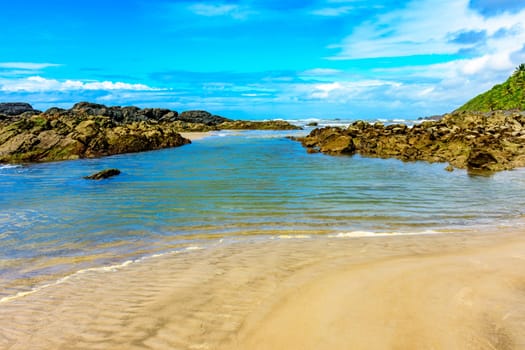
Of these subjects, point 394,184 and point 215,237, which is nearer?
point 215,237

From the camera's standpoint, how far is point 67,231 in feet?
29.7

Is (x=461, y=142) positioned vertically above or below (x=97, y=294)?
above

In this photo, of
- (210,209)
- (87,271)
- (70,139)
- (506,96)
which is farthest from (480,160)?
(506,96)

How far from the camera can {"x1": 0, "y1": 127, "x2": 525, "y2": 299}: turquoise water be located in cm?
783

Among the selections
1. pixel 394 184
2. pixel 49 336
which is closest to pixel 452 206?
pixel 394 184

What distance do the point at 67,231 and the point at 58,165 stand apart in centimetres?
1709

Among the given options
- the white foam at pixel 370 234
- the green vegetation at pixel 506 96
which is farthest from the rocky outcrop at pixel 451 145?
the green vegetation at pixel 506 96

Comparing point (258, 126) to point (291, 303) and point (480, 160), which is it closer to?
point (480, 160)

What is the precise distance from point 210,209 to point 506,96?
82.0 m

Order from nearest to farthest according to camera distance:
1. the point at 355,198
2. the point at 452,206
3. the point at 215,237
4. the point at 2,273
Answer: the point at 2,273 → the point at 215,237 → the point at 452,206 → the point at 355,198

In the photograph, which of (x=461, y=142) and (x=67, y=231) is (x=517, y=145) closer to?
(x=461, y=142)

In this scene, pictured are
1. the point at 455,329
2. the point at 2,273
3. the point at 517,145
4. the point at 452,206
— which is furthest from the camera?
the point at 517,145

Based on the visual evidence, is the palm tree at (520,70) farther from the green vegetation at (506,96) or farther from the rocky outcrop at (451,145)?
the rocky outcrop at (451,145)

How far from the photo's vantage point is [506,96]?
73.7 metres
